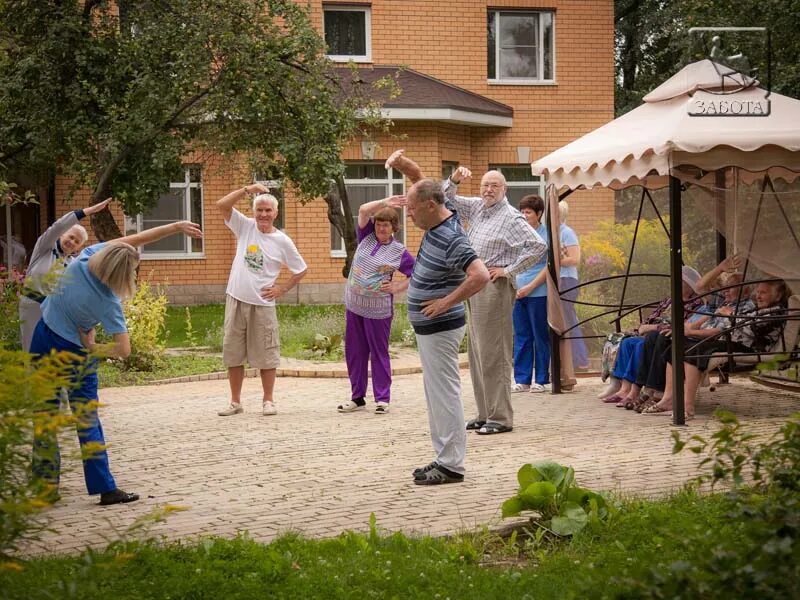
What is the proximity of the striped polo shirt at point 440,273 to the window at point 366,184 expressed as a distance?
61.9ft

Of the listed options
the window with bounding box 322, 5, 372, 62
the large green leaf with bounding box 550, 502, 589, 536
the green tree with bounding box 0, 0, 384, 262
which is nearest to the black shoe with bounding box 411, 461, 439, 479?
the large green leaf with bounding box 550, 502, 589, 536

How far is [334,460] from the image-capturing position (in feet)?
28.9

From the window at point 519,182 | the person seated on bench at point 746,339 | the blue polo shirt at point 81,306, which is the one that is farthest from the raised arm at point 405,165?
the window at point 519,182

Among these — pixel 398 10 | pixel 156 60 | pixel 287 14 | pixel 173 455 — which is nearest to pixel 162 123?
pixel 156 60

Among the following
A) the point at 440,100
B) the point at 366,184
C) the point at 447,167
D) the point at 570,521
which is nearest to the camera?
the point at 570,521

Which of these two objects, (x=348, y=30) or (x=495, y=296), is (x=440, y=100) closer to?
(x=348, y=30)

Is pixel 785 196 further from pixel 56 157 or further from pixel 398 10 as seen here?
pixel 398 10

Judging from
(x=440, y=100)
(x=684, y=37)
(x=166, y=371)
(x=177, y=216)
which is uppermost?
(x=684, y=37)

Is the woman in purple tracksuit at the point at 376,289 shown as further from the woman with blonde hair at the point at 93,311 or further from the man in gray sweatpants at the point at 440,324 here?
the woman with blonde hair at the point at 93,311

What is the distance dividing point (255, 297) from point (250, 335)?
1.24ft

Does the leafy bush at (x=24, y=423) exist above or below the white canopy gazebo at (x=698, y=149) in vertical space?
below

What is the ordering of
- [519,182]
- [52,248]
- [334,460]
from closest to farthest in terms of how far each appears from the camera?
1. [334,460]
2. [52,248]
3. [519,182]

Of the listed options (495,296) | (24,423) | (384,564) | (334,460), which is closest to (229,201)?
(495,296)

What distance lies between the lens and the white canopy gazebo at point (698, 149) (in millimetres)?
10086
